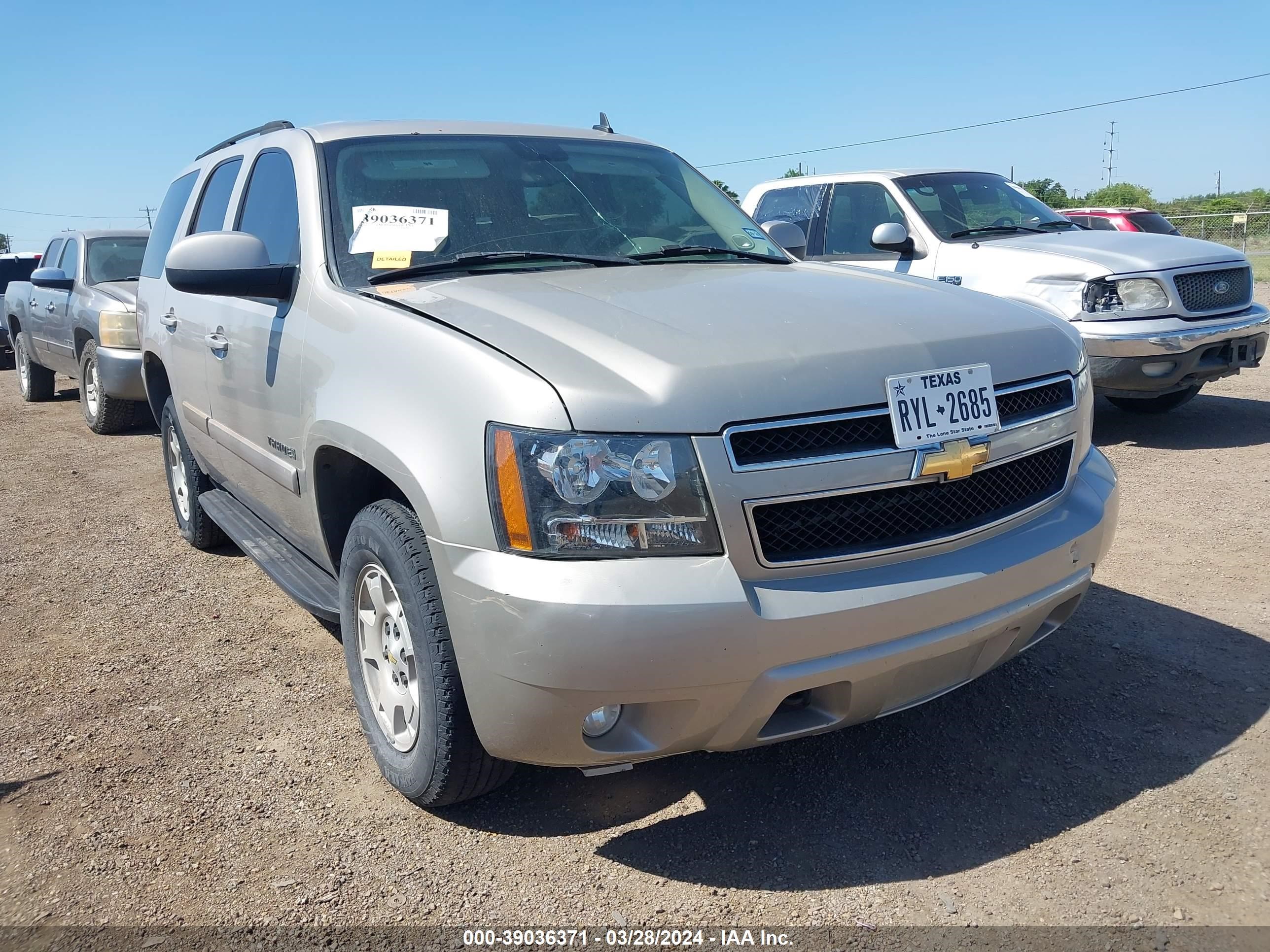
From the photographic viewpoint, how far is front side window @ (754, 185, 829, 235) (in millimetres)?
8141

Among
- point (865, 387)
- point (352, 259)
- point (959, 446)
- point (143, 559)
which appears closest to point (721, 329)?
point (865, 387)

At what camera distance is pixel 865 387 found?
7.70ft

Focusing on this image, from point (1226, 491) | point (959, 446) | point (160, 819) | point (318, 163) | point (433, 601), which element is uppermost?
point (318, 163)

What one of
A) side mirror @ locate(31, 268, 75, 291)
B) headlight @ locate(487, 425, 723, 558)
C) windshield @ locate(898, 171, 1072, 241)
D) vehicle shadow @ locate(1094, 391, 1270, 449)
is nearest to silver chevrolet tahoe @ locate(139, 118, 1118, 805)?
headlight @ locate(487, 425, 723, 558)

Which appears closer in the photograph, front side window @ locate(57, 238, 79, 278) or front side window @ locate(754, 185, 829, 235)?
front side window @ locate(754, 185, 829, 235)

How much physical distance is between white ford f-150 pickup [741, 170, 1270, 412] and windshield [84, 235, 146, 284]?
616cm

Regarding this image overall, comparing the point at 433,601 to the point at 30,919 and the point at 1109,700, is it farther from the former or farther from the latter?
the point at 1109,700

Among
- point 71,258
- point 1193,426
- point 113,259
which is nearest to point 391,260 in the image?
point 1193,426

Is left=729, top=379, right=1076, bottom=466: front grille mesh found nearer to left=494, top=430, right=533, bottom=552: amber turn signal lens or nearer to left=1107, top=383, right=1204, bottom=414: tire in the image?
left=494, top=430, right=533, bottom=552: amber turn signal lens

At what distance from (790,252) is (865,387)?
2.07 metres

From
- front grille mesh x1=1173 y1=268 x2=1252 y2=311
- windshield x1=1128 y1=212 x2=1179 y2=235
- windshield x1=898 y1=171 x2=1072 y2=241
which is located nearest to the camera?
front grille mesh x1=1173 y1=268 x2=1252 y2=311

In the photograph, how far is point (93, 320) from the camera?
28.4ft

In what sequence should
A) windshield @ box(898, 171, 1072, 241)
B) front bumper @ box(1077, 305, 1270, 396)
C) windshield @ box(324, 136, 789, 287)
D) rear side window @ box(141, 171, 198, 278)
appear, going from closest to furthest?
windshield @ box(324, 136, 789, 287) → rear side window @ box(141, 171, 198, 278) → front bumper @ box(1077, 305, 1270, 396) → windshield @ box(898, 171, 1072, 241)

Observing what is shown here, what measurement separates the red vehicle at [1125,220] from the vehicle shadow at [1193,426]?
7.58m
